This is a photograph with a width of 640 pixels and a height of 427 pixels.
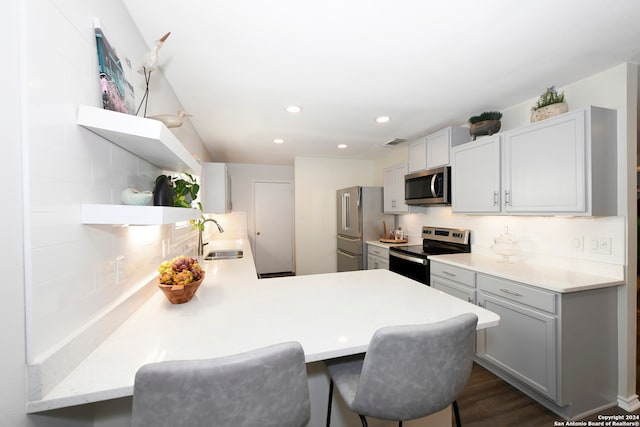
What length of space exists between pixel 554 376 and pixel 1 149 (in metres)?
→ 2.72

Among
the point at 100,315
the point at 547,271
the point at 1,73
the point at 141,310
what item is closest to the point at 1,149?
the point at 1,73

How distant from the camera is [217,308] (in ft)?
4.18

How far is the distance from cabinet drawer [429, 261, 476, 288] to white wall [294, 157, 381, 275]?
2278 millimetres

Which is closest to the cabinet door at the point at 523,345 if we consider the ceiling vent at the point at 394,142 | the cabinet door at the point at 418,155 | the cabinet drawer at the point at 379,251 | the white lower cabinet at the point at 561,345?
the white lower cabinet at the point at 561,345

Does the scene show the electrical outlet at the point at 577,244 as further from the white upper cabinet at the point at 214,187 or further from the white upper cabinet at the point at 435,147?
the white upper cabinet at the point at 214,187

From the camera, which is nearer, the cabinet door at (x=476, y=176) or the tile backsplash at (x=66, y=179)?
the tile backsplash at (x=66, y=179)

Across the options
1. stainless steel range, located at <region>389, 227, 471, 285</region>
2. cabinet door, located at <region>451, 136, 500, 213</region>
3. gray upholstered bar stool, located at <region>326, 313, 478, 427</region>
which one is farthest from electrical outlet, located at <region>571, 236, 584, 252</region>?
gray upholstered bar stool, located at <region>326, 313, 478, 427</region>

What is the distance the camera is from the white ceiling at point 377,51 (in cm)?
122

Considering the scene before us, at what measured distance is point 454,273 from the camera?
2299 mm

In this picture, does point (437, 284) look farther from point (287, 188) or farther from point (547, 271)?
point (287, 188)

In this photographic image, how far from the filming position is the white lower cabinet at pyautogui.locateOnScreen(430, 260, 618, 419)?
158 cm

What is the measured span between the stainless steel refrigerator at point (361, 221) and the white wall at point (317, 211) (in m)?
0.44

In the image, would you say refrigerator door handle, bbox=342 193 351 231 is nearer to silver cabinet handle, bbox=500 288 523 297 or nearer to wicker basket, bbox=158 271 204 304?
silver cabinet handle, bbox=500 288 523 297

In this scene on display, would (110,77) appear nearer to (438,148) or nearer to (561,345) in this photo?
(561,345)
